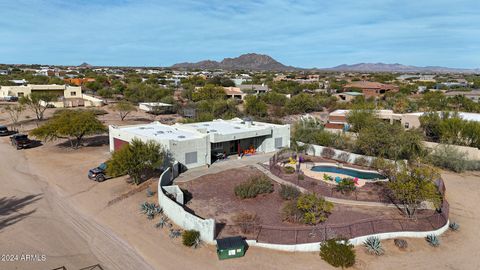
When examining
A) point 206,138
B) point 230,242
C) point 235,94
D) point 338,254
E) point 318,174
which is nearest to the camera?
point 338,254

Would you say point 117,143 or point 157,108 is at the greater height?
point 117,143

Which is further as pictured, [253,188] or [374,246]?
[253,188]

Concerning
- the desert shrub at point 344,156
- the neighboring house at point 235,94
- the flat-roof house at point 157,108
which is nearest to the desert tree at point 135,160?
the desert shrub at point 344,156

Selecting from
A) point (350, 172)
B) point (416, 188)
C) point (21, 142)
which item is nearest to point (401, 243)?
point (416, 188)

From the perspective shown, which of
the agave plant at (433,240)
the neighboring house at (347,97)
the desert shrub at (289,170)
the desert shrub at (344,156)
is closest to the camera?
the agave plant at (433,240)

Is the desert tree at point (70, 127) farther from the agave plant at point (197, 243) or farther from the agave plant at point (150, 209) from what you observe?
the agave plant at point (197, 243)

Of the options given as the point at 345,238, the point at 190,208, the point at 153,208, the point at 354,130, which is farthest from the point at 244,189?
the point at 354,130

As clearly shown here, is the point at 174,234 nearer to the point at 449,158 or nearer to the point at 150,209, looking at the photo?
the point at 150,209

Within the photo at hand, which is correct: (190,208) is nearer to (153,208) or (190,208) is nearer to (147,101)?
(153,208)
